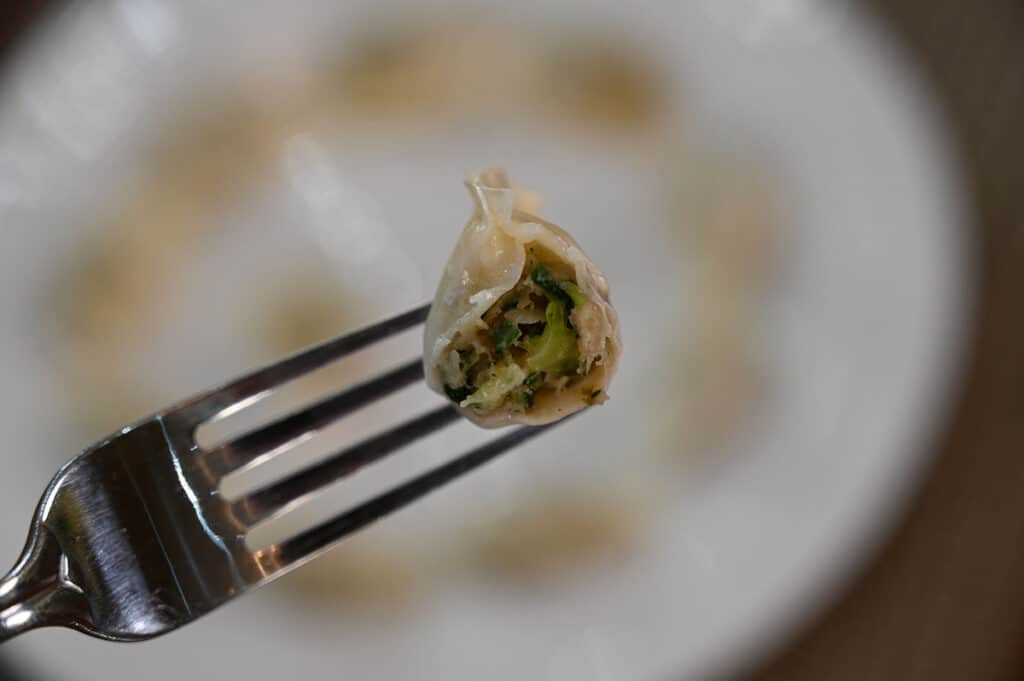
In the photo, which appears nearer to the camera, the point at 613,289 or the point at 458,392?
the point at 458,392

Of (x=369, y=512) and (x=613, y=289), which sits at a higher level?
(x=613, y=289)

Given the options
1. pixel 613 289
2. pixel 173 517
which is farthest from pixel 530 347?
pixel 613 289

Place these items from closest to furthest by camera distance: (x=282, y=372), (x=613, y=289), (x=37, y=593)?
(x=37, y=593)
(x=282, y=372)
(x=613, y=289)

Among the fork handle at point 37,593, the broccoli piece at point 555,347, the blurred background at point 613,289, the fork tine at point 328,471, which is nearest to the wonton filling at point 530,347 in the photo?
the broccoli piece at point 555,347

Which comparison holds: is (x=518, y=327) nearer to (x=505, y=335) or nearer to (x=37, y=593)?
(x=505, y=335)

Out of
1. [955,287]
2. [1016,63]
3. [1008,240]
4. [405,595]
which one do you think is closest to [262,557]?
[405,595]

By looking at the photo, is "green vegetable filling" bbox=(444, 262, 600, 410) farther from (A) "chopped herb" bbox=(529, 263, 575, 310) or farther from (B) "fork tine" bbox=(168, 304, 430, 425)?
(B) "fork tine" bbox=(168, 304, 430, 425)

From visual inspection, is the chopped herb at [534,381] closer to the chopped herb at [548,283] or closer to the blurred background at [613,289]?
the chopped herb at [548,283]
